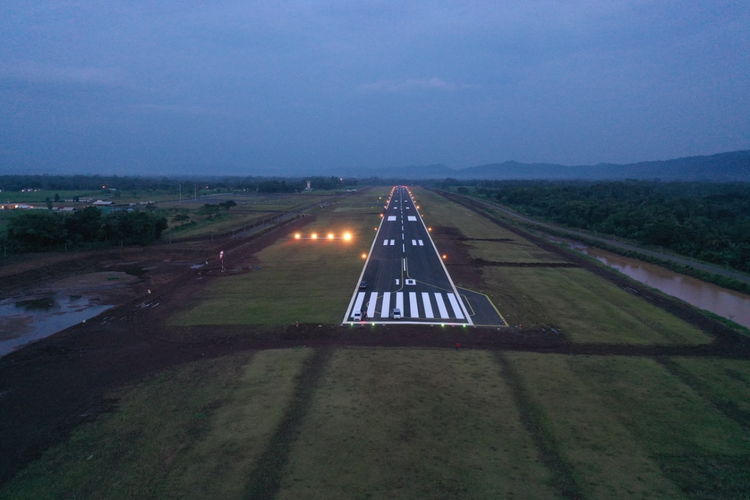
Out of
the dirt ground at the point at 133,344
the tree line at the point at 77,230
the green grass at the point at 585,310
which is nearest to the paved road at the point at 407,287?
the dirt ground at the point at 133,344

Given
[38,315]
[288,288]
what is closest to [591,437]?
[288,288]

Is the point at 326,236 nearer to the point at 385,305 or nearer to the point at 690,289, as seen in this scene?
the point at 385,305

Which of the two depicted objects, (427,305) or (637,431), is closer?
(637,431)

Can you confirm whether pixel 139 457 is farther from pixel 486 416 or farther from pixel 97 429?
pixel 486 416

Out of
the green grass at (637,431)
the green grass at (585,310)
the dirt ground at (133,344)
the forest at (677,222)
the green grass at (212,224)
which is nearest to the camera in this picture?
the green grass at (637,431)

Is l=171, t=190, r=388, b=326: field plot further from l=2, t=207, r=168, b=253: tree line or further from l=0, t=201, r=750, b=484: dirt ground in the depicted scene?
l=2, t=207, r=168, b=253: tree line

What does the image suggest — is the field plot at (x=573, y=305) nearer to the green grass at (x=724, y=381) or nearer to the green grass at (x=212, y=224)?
the green grass at (x=724, y=381)

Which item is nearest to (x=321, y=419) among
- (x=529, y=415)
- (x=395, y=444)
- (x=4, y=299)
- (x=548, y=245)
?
(x=395, y=444)
